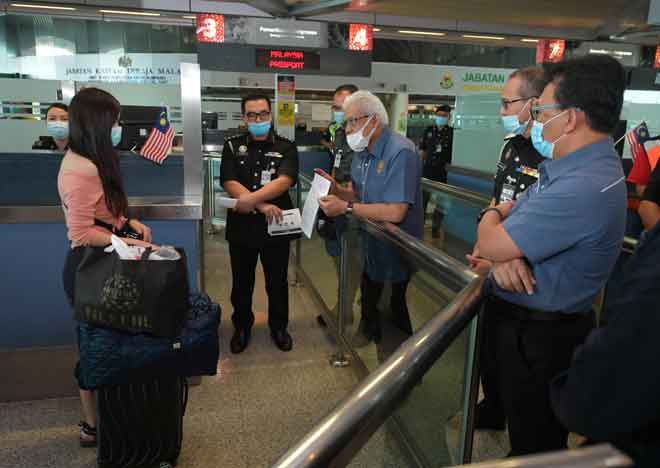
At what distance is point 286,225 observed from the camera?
3.06 m

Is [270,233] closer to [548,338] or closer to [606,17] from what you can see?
[548,338]

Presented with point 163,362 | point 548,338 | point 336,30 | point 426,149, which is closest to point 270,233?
point 163,362

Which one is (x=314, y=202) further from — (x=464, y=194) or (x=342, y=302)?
(x=464, y=194)

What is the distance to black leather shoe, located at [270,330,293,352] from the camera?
3.27 m

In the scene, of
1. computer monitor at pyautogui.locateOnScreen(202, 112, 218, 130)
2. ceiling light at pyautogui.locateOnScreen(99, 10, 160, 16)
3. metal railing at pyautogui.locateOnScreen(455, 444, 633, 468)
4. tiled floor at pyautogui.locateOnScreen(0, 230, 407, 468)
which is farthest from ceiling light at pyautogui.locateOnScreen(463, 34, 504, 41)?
metal railing at pyautogui.locateOnScreen(455, 444, 633, 468)

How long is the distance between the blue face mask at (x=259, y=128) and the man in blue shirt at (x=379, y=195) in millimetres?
568

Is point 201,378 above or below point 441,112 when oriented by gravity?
below

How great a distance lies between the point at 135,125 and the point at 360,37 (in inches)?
239

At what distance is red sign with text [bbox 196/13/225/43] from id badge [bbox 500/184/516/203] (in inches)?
247

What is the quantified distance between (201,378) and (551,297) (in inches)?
80.6

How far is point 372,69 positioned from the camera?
891cm

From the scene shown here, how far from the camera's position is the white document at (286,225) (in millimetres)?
3039

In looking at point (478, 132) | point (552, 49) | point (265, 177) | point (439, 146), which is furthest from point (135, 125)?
point (552, 49)

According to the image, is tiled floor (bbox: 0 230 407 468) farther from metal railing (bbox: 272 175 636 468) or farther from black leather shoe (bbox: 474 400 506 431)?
metal railing (bbox: 272 175 636 468)
